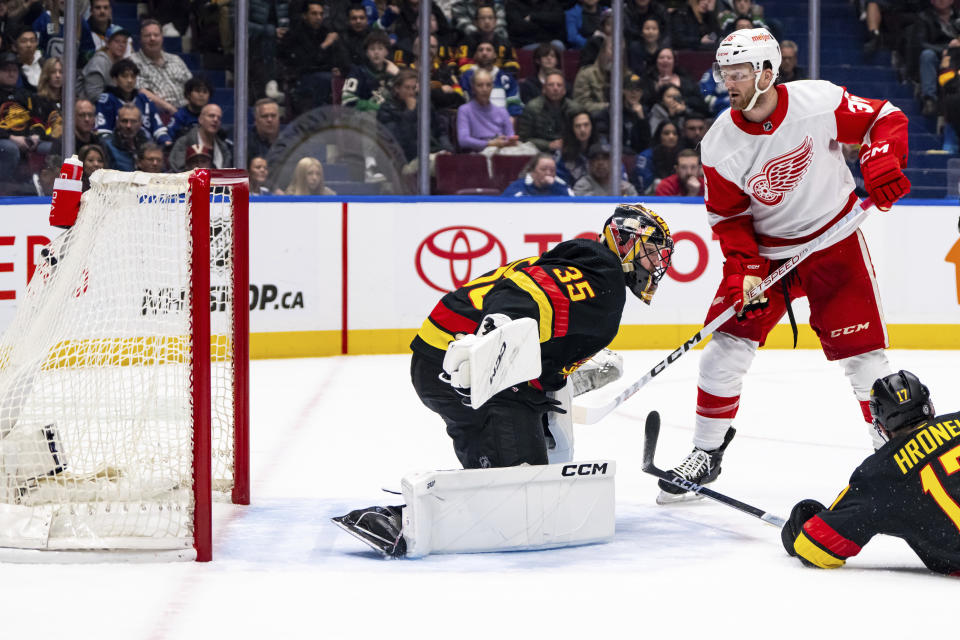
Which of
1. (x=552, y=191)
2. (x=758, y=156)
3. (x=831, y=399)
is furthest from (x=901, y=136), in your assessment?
(x=552, y=191)

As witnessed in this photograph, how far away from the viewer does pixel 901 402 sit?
2.56m

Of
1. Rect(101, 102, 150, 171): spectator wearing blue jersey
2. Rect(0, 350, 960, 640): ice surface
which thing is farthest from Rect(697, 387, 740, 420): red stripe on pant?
Rect(101, 102, 150, 171): spectator wearing blue jersey

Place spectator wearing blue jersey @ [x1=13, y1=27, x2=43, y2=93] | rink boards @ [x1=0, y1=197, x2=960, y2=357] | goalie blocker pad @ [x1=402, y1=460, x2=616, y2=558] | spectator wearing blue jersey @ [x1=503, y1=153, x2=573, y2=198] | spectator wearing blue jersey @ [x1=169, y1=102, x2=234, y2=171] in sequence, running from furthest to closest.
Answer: spectator wearing blue jersey @ [x1=503, y1=153, x2=573, y2=198] → rink boards @ [x1=0, y1=197, x2=960, y2=357] → spectator wearing blue jersey @ [x1=169, y1=102, x2=234, y2=171] → spectator wearing blue jersey @ [x1=13, y1=27, x2=43, y2=93] → goalie blocker pad @ [x1=402, y1=460, x2=616, y2=558]

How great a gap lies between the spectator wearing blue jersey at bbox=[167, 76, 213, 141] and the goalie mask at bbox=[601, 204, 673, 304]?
3.70 metres

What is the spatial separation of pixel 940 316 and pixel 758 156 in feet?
12.7

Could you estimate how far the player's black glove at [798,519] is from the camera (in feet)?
8.82

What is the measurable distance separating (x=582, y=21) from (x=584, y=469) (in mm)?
4518

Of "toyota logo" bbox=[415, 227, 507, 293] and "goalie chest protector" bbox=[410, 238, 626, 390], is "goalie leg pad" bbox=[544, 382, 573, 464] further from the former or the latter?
"toyota logo" bbox=[415, 227, 507, 293]

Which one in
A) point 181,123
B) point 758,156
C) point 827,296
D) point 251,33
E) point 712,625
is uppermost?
point 251,33

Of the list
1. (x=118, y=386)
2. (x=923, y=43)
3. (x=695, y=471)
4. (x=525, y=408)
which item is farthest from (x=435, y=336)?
(x=923, y=43)

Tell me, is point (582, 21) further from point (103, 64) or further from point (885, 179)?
point (885, 179)

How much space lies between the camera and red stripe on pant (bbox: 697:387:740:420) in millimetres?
3531

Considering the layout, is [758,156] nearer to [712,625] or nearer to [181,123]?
[712,625]

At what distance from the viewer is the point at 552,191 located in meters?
6.80
